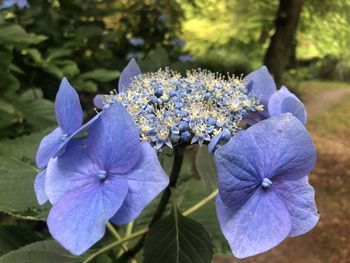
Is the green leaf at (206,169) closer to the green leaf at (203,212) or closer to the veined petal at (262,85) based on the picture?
the green leaf at (203,212)

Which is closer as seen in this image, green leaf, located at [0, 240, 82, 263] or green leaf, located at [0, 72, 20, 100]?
green leaf, located at [0, 240, 82, 263]

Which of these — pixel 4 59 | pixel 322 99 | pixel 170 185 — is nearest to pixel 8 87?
pixel 4 59

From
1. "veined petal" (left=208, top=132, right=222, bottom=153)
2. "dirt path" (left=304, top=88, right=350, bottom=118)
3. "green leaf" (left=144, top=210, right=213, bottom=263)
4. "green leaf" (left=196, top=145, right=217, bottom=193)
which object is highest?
"veined petal" (left=208, top=132, right=222, bottom=153)

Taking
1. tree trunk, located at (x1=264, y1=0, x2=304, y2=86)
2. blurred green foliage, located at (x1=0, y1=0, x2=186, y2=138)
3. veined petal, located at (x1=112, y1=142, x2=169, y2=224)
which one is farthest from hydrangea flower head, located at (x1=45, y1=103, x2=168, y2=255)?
tree trunk, located at (x1=264, y1=0, x2=304, y2=86)

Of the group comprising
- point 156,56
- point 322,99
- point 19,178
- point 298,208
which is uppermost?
point 298,208

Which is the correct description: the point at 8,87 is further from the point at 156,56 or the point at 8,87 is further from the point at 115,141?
the point at 156,56

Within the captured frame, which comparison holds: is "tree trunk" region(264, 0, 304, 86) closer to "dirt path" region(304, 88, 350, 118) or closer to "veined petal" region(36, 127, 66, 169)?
"veined petal" region(36, 127, 66, 169)
